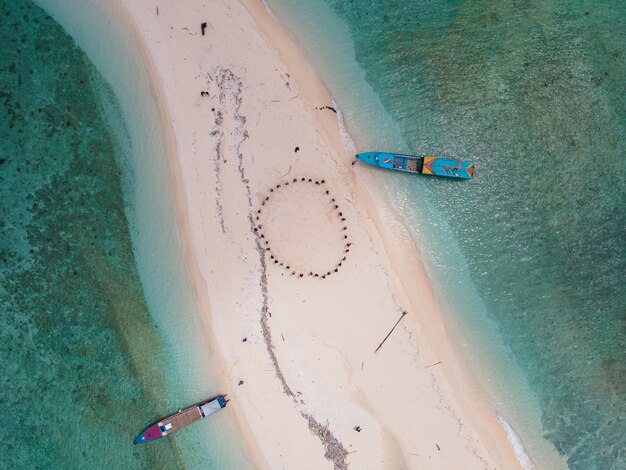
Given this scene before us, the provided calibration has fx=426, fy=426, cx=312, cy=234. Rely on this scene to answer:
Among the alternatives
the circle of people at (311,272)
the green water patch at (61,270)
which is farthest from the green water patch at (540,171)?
the green water patch at (61,270)

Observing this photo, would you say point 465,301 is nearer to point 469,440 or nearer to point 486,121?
point 469,440

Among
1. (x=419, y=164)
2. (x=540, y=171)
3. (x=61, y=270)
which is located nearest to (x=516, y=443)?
(x=540, y=171)

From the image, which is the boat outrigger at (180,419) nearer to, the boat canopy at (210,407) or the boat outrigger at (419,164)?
the boat canopy at (210,407)

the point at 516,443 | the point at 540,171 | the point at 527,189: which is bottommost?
the point at 516,443

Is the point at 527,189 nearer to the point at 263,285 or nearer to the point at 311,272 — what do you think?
the point at 311,272

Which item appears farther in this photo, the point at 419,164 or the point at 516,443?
the point at 516,443

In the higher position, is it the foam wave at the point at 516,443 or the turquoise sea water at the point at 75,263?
the turquoise sea water at the point at 75,263
